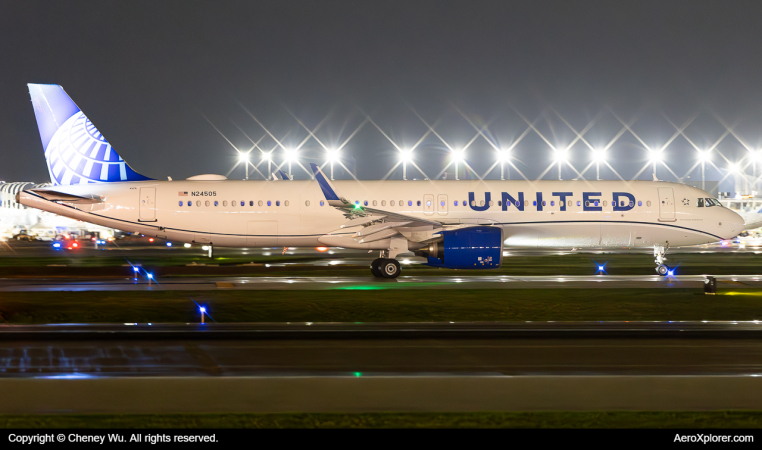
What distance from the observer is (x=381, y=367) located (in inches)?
418

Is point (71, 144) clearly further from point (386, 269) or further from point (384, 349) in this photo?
point (384, 349)

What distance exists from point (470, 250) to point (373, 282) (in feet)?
12.8

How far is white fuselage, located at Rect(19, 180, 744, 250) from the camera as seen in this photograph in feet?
Answer: 94.2

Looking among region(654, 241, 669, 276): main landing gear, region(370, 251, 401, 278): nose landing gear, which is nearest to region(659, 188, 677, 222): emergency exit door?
region(654, 241, 669, 276): main landing gear

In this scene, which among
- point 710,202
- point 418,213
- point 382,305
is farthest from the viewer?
point 710,202

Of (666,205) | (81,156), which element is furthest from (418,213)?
(81,156)

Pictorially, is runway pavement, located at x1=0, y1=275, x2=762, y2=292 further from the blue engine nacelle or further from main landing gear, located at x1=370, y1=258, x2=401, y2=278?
the blue engine nacelle

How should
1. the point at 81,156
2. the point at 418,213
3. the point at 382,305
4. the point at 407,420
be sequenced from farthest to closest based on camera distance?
the point at 81,156, the point at 418,213, the point at 382,305, the point at 407,420

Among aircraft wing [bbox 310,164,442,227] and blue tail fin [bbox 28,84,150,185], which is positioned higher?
blue tail fin [bbox 28,84,150,185]

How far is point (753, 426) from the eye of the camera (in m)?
7.45

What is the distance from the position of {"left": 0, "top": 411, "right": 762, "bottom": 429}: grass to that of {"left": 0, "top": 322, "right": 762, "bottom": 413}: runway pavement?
265 mm

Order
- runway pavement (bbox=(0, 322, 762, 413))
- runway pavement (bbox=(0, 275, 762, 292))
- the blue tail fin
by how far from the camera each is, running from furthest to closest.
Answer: the blue tail fin
runway pavement (bbox=(0, 275, 762, 292))
runway pavement (bbox=(0, 322, 762, 413))
